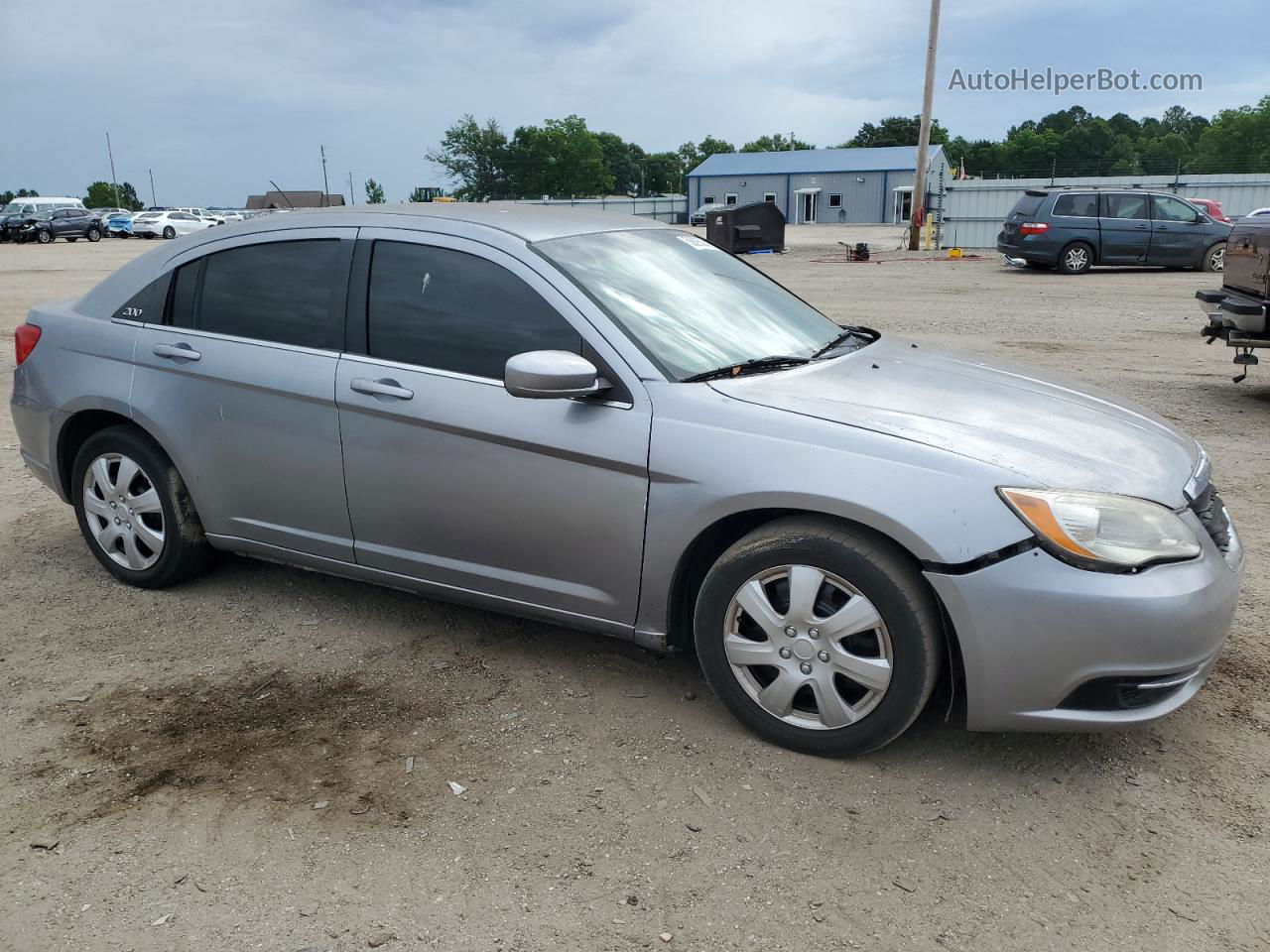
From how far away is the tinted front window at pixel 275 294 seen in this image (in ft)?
13.0

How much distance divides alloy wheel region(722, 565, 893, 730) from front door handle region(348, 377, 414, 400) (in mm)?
1385

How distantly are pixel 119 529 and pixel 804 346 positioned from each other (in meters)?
3.01

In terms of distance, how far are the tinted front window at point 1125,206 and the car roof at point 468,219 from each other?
1892 cm

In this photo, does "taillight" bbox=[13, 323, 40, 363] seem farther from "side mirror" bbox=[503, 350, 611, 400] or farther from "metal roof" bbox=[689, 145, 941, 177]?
"metal roof" bbox=[689, 145, 941, 177]

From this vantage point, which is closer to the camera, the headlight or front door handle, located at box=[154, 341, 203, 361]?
the headlight

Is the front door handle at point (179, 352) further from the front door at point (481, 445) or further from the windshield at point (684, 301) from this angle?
the windshield at point (684, 301)

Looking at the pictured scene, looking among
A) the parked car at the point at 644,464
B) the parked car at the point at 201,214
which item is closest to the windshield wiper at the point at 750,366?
the parked car at the point at 644,464

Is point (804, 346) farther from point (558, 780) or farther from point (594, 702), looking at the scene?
point (558, 780)

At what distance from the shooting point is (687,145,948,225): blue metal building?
7100cm

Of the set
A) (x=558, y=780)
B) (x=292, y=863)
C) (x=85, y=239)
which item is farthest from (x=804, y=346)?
(x=85, y=239)

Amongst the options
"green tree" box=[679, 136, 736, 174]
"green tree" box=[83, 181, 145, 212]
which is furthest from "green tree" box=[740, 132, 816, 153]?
"green tree" box=[83, 181, 145, 212]

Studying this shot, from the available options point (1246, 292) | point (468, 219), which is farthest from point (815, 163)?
point (468, 219)

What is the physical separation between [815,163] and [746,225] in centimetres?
5358

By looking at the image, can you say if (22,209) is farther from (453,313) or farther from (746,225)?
(453,313)
